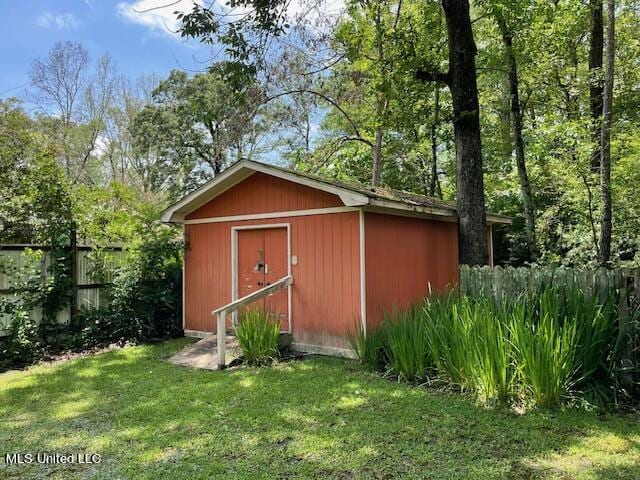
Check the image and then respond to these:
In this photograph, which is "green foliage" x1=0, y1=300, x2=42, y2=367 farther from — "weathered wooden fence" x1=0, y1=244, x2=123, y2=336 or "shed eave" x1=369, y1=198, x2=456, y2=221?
"shed eave" x1=369, y1=198, x2=456, y2=221

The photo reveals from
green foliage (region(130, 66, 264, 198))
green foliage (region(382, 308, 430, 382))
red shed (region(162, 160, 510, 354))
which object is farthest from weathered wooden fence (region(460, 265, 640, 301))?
green foliage (region(130, 66, 264, 198))

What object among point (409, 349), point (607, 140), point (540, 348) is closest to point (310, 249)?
point (409, 349)

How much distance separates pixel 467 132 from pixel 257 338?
187 inches

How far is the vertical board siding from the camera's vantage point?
6.62 meters

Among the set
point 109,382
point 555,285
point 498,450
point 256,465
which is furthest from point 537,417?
point 109,382

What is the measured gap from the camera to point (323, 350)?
6887 mm

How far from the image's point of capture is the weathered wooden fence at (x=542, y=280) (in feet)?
14.9

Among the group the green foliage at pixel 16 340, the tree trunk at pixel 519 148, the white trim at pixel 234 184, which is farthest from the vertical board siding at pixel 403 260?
the green foliage at pixel 16 340

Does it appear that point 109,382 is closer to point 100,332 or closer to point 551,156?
point 100,332

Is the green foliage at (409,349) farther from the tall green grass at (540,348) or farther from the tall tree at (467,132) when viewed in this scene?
the tall tree at (467,132)

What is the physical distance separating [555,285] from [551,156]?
27.1ft

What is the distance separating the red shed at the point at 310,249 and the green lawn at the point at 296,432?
1413 mm

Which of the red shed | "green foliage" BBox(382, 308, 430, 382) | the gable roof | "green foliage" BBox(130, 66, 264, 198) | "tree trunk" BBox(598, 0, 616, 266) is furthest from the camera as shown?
"green foliage" BBox(130, 66, 264, 198)

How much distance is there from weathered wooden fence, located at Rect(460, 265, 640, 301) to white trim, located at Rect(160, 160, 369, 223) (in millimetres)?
1803
